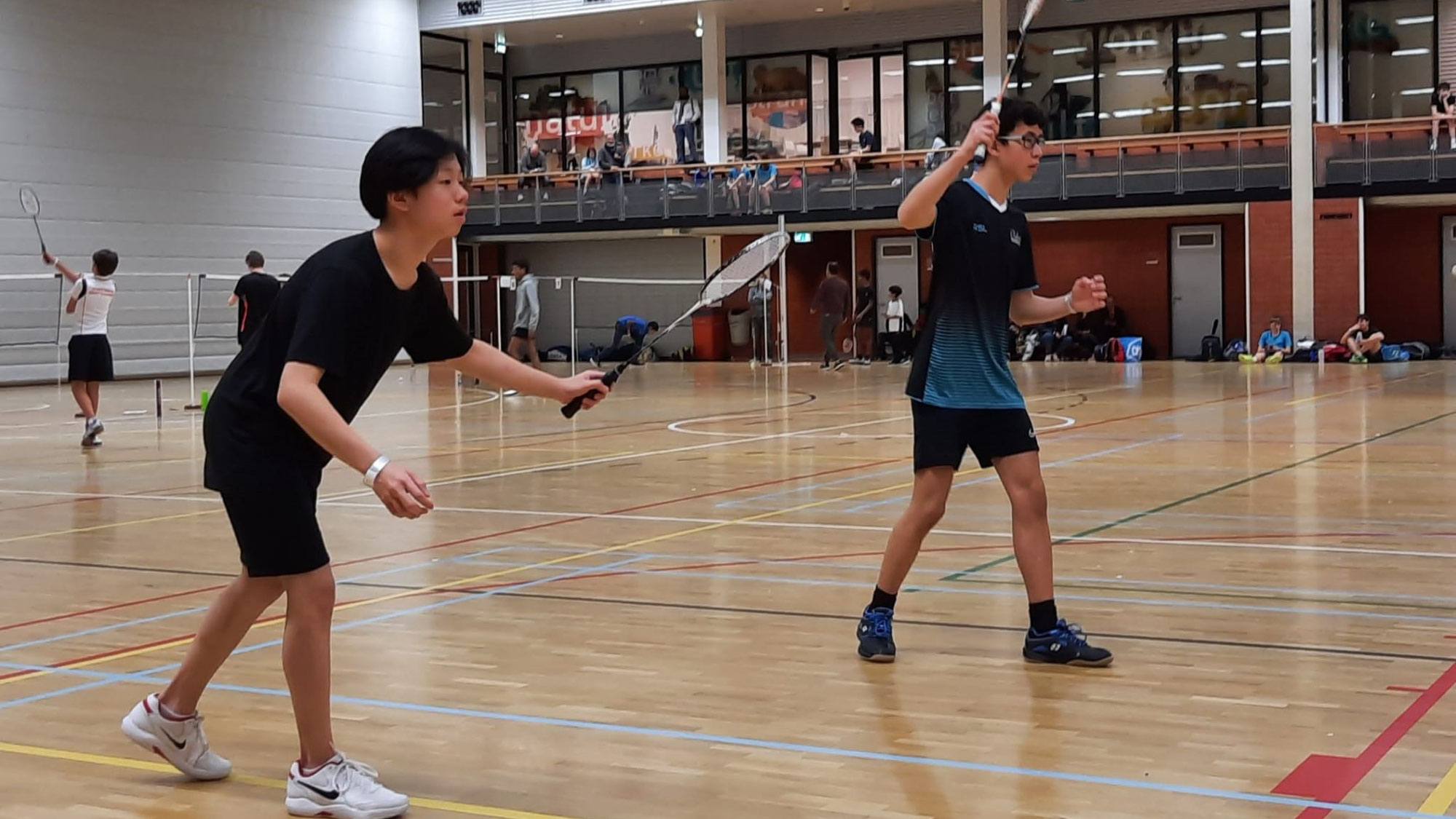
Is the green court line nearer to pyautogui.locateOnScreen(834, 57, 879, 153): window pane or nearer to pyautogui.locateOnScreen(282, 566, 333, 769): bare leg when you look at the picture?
pyautogui.locateOnScreen(282, 566, 333, 769): bare leg

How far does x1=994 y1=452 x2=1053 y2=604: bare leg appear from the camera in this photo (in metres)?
5.74

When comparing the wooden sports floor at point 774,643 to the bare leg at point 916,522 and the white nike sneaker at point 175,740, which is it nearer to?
the white nike sneaker at point 175,740

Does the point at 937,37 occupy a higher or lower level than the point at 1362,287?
higher

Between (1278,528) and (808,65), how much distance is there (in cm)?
3365

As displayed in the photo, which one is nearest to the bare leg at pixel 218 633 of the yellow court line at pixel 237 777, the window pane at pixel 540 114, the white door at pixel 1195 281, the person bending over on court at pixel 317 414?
the person bending over on court at pixel 317 414

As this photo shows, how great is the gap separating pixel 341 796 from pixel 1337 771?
2.60 metres

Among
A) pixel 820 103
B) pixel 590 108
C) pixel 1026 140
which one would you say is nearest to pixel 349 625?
pixel 1026 140

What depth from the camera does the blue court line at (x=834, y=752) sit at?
13.0 feet

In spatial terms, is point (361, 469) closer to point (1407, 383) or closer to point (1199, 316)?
point (1407, 383)

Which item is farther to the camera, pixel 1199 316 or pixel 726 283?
pixel 1199 316

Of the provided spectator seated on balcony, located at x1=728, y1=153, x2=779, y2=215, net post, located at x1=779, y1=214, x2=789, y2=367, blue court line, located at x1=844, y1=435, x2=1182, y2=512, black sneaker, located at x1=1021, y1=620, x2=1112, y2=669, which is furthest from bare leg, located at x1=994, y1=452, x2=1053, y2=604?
spectator seated on balcony, located at x1=728, y1=153, x2=779, y2=215

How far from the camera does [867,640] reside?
5.80 metres

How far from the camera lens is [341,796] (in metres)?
4.00

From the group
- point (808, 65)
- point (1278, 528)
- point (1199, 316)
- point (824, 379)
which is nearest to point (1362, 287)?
point (1199, 316)
